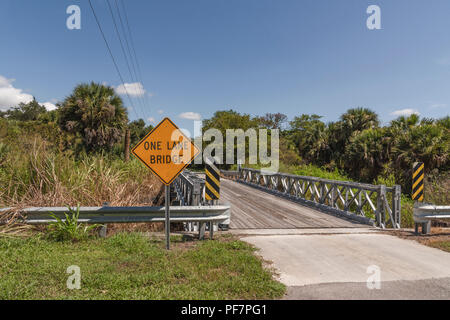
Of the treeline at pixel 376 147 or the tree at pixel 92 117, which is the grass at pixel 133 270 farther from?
the tree at pixel 92 117

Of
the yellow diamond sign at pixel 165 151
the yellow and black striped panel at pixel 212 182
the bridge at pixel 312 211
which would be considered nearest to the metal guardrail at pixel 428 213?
the bridge at pixel 312 211

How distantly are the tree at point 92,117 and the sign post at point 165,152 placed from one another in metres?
15.7

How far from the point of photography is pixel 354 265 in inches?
176

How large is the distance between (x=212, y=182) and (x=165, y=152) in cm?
146

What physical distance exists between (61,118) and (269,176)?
15.3 m

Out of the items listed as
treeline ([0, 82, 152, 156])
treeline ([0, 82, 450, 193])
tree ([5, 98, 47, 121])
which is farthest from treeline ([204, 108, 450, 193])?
tree ([5, 98, 47, 121])

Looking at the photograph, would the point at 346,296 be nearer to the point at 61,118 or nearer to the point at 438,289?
the point at 438,289

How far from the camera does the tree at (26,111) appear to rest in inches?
2808

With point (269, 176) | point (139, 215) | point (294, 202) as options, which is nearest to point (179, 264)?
point (139, 215)

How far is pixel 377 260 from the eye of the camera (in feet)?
15.6

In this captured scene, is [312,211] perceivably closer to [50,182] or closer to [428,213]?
[428,213]

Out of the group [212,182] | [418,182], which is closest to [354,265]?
[212,182]
